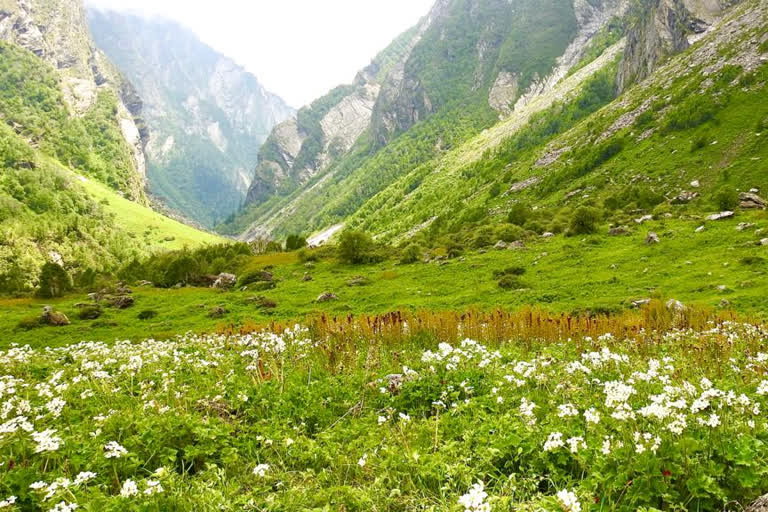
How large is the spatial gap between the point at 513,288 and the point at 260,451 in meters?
30.3

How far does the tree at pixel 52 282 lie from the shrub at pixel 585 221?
65726 mm

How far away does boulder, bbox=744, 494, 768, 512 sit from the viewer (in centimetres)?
368

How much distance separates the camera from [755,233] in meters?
33.8

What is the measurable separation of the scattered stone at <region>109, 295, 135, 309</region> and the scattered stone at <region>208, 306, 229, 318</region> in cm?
1314

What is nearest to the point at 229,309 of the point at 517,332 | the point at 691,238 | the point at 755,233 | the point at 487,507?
the point at 517,332

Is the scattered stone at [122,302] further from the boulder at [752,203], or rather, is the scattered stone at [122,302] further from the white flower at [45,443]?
the boulder at [752,203]

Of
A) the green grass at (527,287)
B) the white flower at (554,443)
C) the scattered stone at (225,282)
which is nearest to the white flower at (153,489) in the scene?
the white flower at (554,443)

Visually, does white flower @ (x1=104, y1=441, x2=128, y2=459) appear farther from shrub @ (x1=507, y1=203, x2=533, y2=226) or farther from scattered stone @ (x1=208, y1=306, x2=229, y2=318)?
shrub @ (x1=507, y1=203, x2=533, y2=226)

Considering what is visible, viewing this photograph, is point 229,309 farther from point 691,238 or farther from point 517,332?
point 691,238

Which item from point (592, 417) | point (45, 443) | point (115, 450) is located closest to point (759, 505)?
point (592, 417)

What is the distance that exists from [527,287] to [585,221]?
19306 mm

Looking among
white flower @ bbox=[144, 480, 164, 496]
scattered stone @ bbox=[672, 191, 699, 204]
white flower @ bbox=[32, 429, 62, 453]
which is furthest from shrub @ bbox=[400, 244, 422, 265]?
white flower @ bbox=[144, 480, 164, 496]

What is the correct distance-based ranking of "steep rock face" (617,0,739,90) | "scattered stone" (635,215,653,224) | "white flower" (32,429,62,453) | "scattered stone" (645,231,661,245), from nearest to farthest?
"white flower" (32,429,62,453), "scattered stone" (645,231,661,245), "scattered stone" (635,215,653,224), "steep rock face" (617,0,739,90)

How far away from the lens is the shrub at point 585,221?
4728cm
